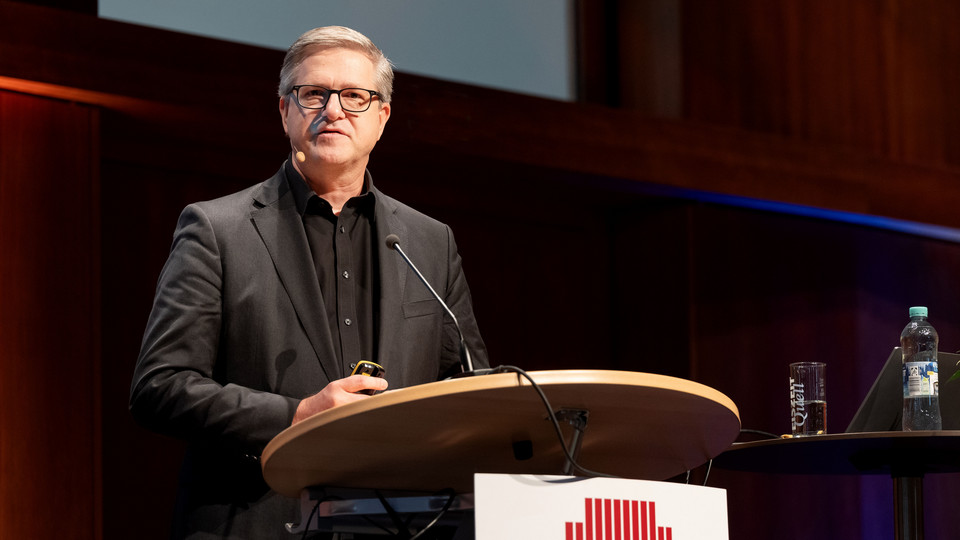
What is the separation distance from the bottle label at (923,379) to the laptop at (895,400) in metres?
0.16

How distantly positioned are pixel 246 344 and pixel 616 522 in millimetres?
844

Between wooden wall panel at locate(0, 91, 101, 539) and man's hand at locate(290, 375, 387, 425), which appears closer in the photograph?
man's hand at locate(290, 375, 387, 425)

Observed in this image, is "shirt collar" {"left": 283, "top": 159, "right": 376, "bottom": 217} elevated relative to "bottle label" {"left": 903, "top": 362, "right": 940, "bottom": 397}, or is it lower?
elevated

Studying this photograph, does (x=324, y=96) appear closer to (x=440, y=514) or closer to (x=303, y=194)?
(x=303, y=194)

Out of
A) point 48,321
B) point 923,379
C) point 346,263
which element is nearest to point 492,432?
point 346,263

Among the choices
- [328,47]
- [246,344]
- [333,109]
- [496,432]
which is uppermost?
[328,47]

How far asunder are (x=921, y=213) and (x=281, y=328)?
144 inches

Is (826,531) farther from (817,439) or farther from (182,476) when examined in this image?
(182,476)

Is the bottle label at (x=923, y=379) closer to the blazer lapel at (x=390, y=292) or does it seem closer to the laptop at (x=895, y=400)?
the laptop at (x=895, y=400)

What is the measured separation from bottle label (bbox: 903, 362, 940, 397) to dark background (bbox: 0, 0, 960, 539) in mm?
1945

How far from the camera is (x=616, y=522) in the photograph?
1.39 m

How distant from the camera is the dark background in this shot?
336cm

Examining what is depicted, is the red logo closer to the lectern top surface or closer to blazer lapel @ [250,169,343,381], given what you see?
the lectern top surface

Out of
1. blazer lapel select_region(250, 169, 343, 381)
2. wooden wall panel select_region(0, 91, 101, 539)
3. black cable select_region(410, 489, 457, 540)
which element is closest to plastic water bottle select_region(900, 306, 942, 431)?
blazer lapel select_region(250, 169, 343, 381)
